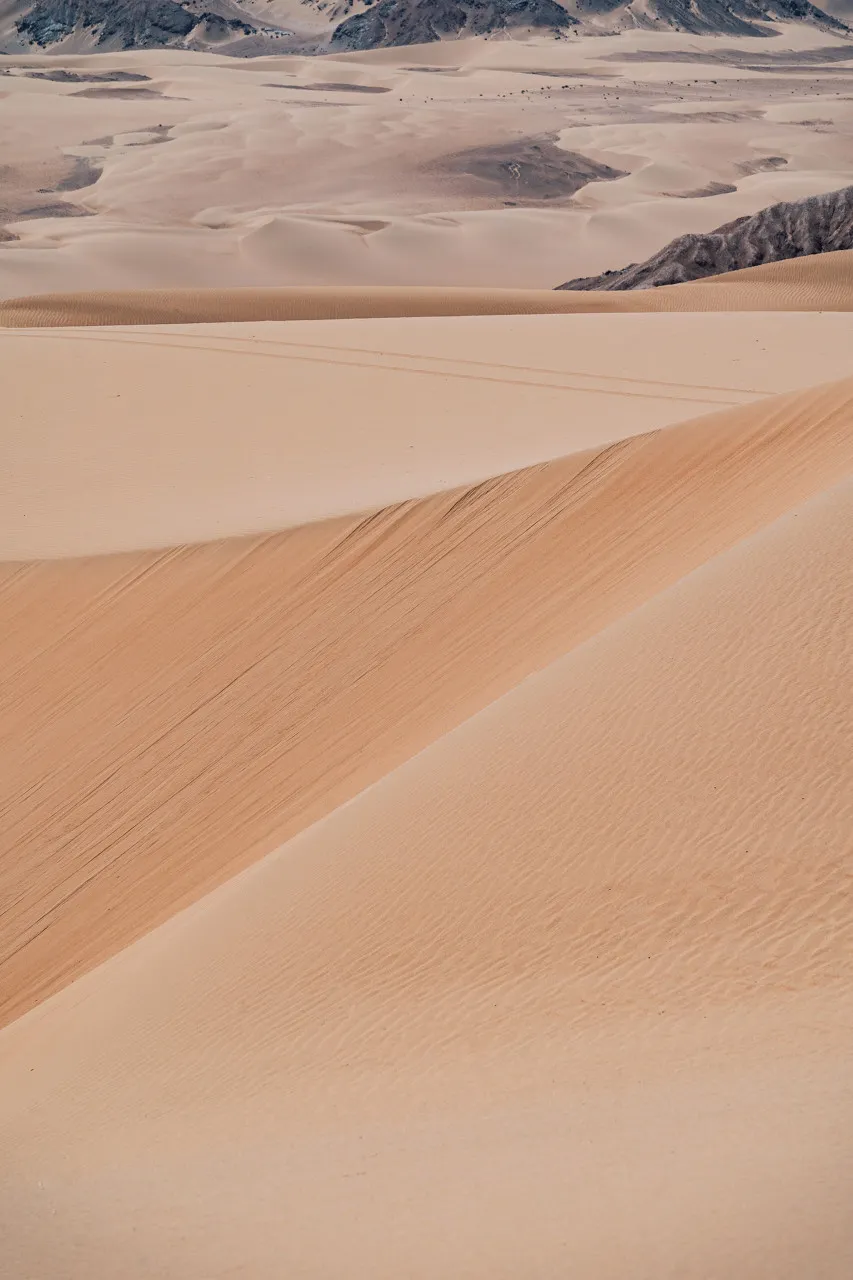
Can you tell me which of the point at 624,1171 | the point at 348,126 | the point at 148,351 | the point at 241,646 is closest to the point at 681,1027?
the point at 624,1171

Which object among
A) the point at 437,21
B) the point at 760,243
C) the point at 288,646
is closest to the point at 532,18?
the point at 437,21

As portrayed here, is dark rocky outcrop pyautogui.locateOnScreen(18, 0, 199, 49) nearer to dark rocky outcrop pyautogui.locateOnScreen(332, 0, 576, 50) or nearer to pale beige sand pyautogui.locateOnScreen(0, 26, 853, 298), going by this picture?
dark rocky outcrop pyautogui.locateOnScreen(332, 0, 576, 50)

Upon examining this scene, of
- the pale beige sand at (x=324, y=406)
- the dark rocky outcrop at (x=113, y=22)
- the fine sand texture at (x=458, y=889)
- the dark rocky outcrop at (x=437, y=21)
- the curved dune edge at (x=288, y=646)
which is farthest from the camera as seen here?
the dark rocky outcrop at (x=113, y=22)

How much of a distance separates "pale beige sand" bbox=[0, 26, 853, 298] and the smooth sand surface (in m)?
21.1

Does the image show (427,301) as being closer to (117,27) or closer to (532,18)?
(532,18)

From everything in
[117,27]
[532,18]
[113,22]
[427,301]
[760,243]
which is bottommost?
[427,301]

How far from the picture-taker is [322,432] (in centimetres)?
1311

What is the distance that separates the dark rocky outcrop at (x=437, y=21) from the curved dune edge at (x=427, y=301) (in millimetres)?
79089

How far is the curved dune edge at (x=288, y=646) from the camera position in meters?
7.27

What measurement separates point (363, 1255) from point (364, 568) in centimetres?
588

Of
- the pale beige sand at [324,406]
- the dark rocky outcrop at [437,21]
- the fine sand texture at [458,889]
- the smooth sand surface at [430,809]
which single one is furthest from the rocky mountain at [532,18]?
the fine sand texture at [458,889]

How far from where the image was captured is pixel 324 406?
14.0 m

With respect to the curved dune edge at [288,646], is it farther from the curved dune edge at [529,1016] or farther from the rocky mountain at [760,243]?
the rocky mountain at [760,243]

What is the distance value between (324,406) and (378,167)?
3983cm
